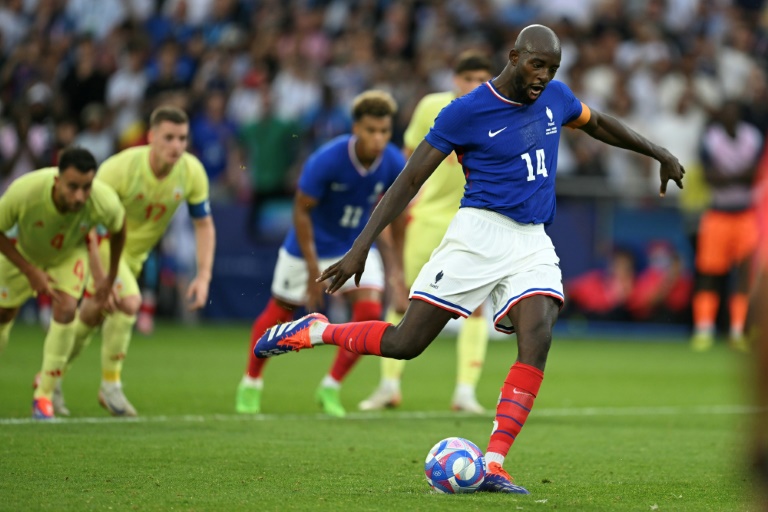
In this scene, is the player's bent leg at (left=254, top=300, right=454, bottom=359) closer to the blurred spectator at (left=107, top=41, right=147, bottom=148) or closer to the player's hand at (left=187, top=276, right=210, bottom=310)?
the player's hand at (left=187, top=276, right=210, bottom=310)

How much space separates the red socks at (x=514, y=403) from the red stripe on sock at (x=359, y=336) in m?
0.77

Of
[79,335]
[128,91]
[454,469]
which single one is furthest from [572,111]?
[128,91]

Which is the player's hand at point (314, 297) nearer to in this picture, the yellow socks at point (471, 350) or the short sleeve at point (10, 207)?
the yellow socks at point (471, 350)

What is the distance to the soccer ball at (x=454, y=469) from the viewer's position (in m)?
6.54

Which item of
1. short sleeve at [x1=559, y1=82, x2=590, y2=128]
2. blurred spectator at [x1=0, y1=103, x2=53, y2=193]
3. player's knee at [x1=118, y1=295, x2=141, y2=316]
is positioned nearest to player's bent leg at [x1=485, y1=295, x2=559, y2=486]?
short sleeve at [x1=559, y1=82, x2=590, y2=128]

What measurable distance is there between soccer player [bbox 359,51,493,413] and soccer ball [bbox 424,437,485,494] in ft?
14.1

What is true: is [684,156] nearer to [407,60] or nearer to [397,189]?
[407,60]

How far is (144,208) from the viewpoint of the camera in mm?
10359

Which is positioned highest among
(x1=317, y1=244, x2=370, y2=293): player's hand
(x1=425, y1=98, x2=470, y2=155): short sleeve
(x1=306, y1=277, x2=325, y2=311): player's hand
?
(x1=425, y1=98, x2=470, y2=155): short sleeve

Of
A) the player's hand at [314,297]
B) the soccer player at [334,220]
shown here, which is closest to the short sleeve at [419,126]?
the soccer player at [334,220]

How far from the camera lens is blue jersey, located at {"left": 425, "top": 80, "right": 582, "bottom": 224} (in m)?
6.94

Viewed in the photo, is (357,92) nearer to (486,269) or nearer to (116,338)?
(116,338)

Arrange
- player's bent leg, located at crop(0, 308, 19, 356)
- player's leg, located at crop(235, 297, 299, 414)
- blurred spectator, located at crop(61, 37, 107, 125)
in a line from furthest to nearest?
blurred spectator, located at crop(61, 37, 107, 125) → player's leg, located at crop(235, 297, 299, 414) → player's bent leg, located at crop(0, 308, 19, 356)

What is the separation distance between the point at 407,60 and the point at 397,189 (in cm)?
1559
